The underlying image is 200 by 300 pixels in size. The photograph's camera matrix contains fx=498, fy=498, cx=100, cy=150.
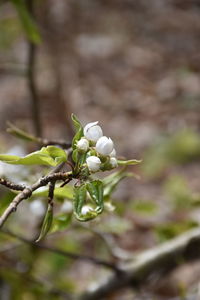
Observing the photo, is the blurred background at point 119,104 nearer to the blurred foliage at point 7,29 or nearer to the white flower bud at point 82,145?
the blurred foliage at point 7,29

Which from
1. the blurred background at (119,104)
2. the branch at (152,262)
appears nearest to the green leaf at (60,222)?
the blurred background at (119,104)

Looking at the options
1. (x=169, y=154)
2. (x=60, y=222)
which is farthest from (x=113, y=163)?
(x=169, y=154)

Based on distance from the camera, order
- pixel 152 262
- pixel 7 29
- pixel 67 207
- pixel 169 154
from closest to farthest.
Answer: pixel 67 207 < pixel 152 262 < pixel 169 154 < pixel 7 29

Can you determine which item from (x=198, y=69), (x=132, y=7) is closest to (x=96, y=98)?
(x=198, y=69)

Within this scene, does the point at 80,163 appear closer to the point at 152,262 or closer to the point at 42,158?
the point at 42,158

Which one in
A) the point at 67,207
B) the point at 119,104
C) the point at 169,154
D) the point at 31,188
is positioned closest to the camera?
the point at 31,188

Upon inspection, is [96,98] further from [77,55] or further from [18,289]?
[18,289]

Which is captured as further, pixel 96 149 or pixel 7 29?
pixel 7 29
